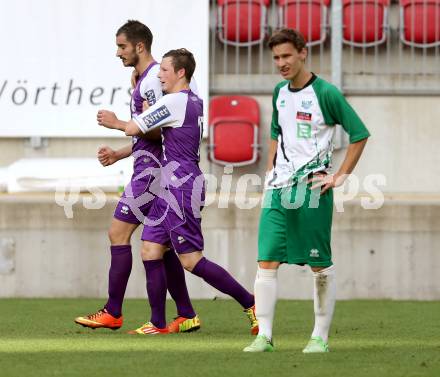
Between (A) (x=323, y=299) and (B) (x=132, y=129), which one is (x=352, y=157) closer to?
(A) (x=323, y=299)

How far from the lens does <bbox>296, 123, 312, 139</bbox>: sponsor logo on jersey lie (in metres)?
7.59

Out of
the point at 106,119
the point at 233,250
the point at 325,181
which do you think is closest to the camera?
→ the point at 325,181

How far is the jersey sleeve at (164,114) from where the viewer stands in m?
8.53

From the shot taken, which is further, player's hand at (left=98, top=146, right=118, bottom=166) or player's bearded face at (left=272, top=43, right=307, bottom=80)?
player's hand at (left=98, top=146, right=118, bottom=166)

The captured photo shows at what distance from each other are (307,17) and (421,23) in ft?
3.63

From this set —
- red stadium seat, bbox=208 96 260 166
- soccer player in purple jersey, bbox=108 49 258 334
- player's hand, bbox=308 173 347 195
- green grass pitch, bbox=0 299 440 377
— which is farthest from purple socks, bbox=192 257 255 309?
red stadium seat, bbox=208 96 260 166

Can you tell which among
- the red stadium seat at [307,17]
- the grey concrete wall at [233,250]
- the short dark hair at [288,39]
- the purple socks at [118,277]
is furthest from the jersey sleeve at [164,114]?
the red stadium seat at [307,17]

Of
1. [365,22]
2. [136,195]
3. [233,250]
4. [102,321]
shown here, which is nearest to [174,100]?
[136,195]

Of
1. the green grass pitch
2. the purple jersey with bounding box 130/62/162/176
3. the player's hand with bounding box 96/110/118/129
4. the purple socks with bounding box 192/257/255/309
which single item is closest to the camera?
the green grass pitch

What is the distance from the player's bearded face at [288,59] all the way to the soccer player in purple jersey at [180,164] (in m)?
1.19

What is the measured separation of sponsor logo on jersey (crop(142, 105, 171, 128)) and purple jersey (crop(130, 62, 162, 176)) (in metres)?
0.36

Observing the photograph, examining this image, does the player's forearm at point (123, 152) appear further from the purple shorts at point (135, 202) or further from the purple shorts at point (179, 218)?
the purple shorts at point (179, 218)

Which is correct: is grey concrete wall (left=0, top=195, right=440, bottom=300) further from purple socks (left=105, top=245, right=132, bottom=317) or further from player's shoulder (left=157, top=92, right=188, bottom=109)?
player's shoulder (left=157, top=92, right=188, bottom=109)

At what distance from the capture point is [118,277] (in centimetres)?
921
